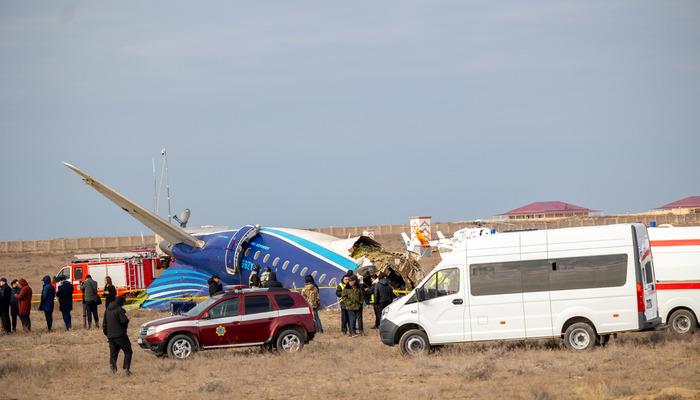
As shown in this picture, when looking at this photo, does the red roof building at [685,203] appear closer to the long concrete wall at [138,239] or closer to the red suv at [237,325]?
the long concrete wall at [138,239]

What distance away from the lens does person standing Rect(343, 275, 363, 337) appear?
91.4ft

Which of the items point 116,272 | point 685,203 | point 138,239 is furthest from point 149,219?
point 685,203

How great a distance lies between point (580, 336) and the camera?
21.6m

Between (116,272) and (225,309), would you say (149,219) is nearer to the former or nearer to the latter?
(116,272)

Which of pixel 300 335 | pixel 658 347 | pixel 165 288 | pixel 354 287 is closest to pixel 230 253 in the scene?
pixel 165 288

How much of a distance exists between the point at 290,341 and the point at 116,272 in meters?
21.0

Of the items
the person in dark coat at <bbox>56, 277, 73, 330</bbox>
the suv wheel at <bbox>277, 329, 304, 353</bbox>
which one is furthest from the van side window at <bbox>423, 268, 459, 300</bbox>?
the person in dark coat at <bbox>56, 277, 73, 330</bbox>

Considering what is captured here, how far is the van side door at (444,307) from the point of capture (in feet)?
72.6

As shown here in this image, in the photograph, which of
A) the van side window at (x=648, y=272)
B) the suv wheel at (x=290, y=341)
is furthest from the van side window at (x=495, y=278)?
the suv wheel at (x=290, y=341)

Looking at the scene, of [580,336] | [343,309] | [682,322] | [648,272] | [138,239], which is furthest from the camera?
[138,239]

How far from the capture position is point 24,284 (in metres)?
31.5

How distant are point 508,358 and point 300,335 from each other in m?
5.31

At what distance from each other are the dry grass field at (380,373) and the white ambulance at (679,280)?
727 millimetres

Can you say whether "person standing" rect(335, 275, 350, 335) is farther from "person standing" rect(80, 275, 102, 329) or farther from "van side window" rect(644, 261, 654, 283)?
"van side window" rect(644, 261, 654, 283)
